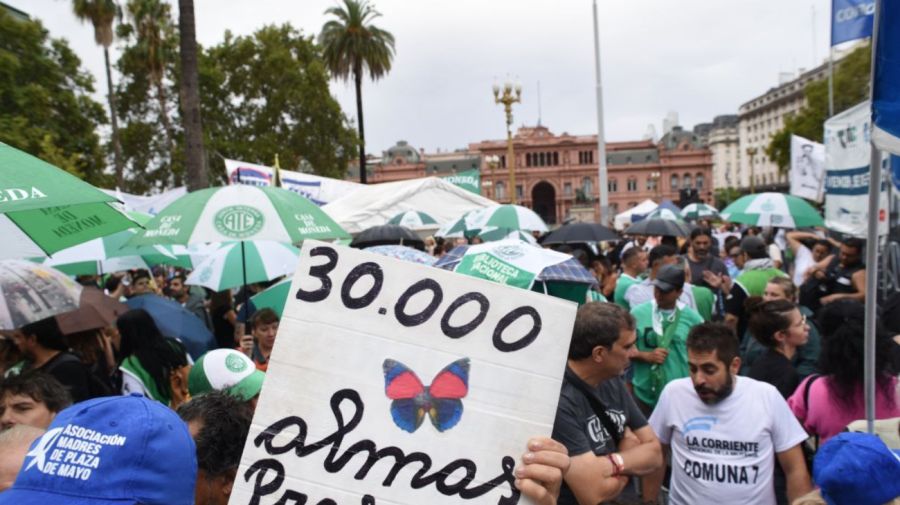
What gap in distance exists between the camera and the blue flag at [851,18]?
220 inches

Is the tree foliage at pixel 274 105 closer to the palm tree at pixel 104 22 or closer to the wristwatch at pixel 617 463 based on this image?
the palm tree at pixel 104 22

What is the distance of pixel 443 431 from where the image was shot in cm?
184

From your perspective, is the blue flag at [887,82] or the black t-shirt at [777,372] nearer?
the blue flag at [887,82]

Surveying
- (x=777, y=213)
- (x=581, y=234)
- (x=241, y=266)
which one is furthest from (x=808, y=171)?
(x=241, y=266)

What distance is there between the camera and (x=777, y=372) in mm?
4062

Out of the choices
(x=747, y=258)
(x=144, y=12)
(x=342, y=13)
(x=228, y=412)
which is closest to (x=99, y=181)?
(x=144, y=12)

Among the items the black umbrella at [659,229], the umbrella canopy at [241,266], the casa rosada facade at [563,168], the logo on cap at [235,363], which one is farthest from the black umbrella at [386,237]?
the casa rosada facade at [563,168]

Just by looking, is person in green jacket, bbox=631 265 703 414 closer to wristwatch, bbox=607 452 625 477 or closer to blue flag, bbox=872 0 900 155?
wristwatch, bbox=607 452 625 477

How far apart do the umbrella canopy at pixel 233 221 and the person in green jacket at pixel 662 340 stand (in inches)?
86.7

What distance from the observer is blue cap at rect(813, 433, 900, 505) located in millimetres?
2010

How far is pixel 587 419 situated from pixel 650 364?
242 cm

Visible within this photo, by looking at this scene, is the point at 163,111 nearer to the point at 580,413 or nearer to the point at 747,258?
the point at 747,258

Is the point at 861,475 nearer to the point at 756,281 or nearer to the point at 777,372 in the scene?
the point at 777,372

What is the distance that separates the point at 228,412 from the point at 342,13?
31.7m
